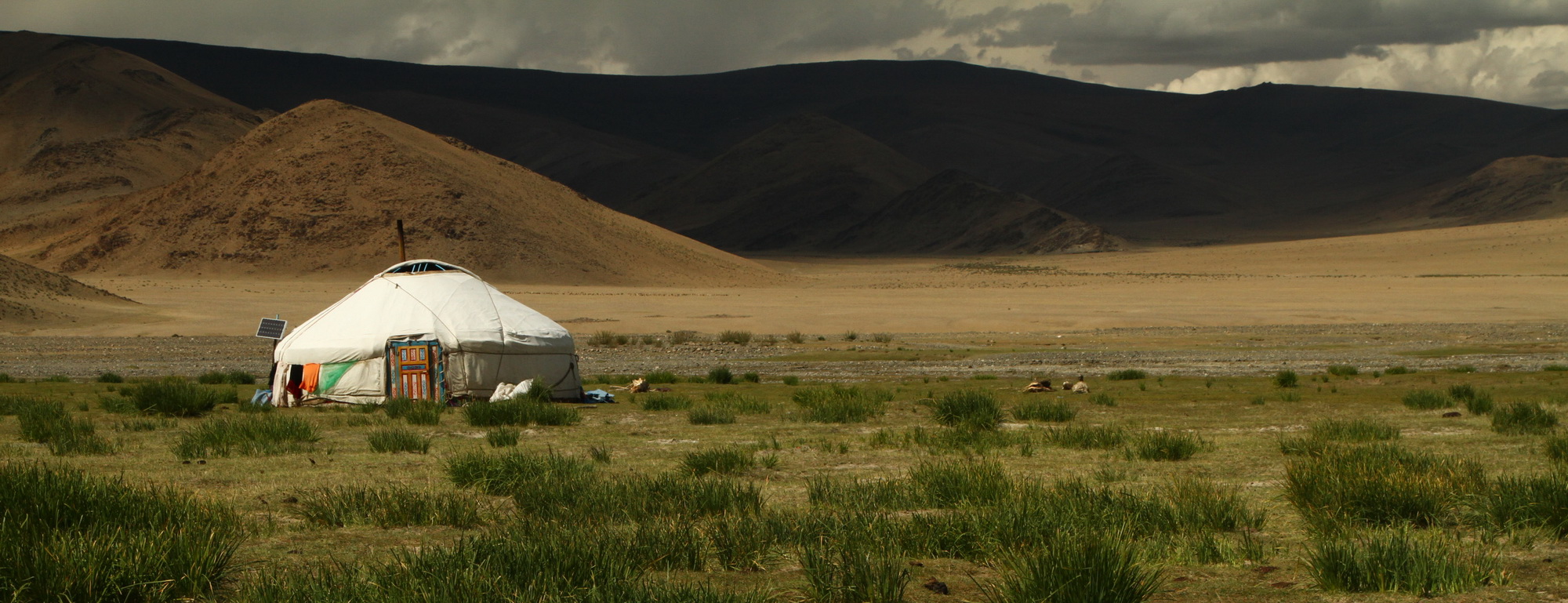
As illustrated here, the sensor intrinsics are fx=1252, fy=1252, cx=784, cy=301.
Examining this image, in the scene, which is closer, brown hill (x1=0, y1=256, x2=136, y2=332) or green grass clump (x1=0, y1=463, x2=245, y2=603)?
green grass clump (x1=0, y1=463, x2=245, y2=603)

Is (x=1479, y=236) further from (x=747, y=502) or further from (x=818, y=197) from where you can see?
(x=747, y=502)

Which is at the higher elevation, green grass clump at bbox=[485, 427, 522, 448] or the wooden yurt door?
the wooden yurt door

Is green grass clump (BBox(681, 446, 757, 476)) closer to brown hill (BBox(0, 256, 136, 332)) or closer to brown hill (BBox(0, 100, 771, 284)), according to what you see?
brown hill (BBox(0, 256, 136, 332))

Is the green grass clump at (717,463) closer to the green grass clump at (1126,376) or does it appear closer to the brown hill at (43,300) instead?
the green grass clump at (1126,376)

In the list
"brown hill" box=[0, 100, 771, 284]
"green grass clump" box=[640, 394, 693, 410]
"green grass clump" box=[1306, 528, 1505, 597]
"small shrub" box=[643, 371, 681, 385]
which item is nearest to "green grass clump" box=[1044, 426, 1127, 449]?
"green grass clump" box=[1306, 528, 1505, 597]

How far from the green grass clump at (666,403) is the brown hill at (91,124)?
100 metres

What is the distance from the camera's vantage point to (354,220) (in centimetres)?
8219

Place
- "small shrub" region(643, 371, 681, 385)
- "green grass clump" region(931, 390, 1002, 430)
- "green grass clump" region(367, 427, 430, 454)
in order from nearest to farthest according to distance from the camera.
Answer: "green grass clump" region(367, 427, 430, 454) < "green grass clump" region(931, 390, 1002, 430) < "small shrub" region(643, 371, 681, 385)

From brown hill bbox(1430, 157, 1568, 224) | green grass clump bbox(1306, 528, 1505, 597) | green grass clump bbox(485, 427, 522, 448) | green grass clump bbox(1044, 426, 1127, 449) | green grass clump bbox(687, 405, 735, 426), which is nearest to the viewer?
green grass clump bbox(1306, 528, 1505, 597)

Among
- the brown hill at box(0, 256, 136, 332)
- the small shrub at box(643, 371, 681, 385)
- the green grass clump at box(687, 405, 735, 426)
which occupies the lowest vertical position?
the green grass clump at box(687, 405, 735, 426)

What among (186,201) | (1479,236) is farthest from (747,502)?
(1479,236)

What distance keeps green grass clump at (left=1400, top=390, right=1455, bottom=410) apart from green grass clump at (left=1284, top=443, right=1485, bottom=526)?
354 inches

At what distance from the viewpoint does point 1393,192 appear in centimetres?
14738

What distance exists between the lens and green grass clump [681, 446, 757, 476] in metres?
10.6
